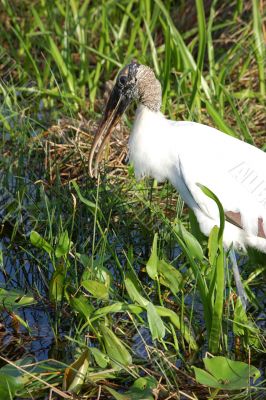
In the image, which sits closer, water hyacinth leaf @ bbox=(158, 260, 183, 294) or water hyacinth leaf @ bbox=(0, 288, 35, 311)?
water hyacinth leaf @ bbox=(158, 260, 183, 294)

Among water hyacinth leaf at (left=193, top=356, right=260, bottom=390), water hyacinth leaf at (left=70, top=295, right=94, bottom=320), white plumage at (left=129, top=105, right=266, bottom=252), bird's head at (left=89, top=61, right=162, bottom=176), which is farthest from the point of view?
bird's head at (left=89, top=61, right=162, bottom=176)

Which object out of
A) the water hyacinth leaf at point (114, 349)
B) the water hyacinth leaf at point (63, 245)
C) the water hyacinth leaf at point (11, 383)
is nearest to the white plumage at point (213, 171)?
the water hyacinth leaf at point (63, 245)

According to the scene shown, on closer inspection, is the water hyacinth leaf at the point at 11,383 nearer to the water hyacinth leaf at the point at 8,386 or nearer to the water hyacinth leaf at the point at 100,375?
the water hyacinth leaf at the point at 8,386

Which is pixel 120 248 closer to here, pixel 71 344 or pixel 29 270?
pixel 29 270

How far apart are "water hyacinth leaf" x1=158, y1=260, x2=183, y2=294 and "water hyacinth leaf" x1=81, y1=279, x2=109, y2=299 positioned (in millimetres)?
216

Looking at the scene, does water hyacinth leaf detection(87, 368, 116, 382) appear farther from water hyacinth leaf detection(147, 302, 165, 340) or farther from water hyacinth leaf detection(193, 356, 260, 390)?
water hyacinth leaf detection(193, 356, 260, 390)

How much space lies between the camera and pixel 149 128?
3.96 meters

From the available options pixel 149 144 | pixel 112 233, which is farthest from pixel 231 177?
pixel 112 233

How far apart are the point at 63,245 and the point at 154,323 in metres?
0.60

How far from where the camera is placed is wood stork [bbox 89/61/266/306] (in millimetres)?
3832

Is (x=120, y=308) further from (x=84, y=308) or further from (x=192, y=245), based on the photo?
(x=192, y=245)

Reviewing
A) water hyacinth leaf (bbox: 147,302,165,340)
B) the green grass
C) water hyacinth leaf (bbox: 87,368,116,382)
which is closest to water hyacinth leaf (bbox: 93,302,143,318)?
the green grass

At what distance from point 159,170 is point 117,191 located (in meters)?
0.59

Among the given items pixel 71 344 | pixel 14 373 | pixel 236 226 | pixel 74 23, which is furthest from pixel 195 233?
pixel 74 23
